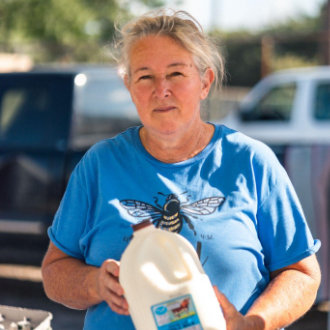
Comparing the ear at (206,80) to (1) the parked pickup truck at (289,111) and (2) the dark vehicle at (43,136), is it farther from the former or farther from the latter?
(1) the parked pickup truck at (289,111)

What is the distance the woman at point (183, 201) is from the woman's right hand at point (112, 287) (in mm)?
79

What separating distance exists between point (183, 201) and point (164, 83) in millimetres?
374

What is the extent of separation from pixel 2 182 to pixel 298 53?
87.9 feet

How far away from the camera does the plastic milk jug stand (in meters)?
1.52

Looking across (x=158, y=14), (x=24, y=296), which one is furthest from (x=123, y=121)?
(x=158, y=14)

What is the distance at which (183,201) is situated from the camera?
186 cm

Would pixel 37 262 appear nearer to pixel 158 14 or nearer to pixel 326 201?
pixel 326 201

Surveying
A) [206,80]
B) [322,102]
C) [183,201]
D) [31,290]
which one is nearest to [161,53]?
[206,80]

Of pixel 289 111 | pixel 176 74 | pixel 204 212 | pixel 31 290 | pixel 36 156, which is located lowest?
pixel 31 290

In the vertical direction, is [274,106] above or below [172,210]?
below

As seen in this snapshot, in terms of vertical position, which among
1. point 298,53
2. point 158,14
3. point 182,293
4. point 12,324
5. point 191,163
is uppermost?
point 158,14

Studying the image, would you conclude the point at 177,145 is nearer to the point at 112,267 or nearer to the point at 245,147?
the point at 245,147

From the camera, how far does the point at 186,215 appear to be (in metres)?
1.84

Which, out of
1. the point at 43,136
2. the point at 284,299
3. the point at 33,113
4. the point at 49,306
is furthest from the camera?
the point at 33,113
